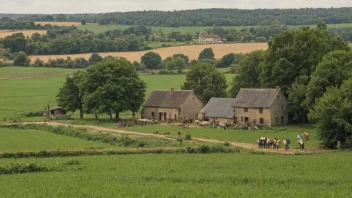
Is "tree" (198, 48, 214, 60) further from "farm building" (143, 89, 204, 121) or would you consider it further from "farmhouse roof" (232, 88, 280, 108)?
"farmhouse roof" (232, 88, 280, 108)

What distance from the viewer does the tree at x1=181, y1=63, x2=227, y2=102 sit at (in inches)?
3280

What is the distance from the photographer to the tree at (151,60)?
149575mm

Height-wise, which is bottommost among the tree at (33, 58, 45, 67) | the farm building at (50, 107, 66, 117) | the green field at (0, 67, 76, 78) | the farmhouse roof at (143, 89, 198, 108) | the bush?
the farm building at (50, 107, 66, 117)

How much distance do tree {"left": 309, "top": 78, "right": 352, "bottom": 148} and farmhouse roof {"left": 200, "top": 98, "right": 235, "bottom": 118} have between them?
21.8 meters

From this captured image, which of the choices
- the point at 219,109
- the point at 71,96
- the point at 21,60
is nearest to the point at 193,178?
the point at 219,109

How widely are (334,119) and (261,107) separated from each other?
20.6m

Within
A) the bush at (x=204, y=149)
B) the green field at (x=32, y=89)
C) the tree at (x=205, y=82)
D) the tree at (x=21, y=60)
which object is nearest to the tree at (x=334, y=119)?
the bush at (x=204, y=149)

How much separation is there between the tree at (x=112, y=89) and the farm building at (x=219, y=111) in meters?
8.42

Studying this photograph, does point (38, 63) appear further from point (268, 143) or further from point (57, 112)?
point (268, 143)

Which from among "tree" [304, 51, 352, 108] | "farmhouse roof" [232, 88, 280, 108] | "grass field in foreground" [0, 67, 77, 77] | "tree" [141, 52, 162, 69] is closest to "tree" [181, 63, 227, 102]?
"farmhouse roof" [232, 88, 280, 108]

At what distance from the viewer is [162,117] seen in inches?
3027

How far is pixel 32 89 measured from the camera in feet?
353

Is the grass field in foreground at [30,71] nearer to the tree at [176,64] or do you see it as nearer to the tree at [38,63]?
the tree at [38,63]

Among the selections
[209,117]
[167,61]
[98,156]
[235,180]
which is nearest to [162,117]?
[209,117]
